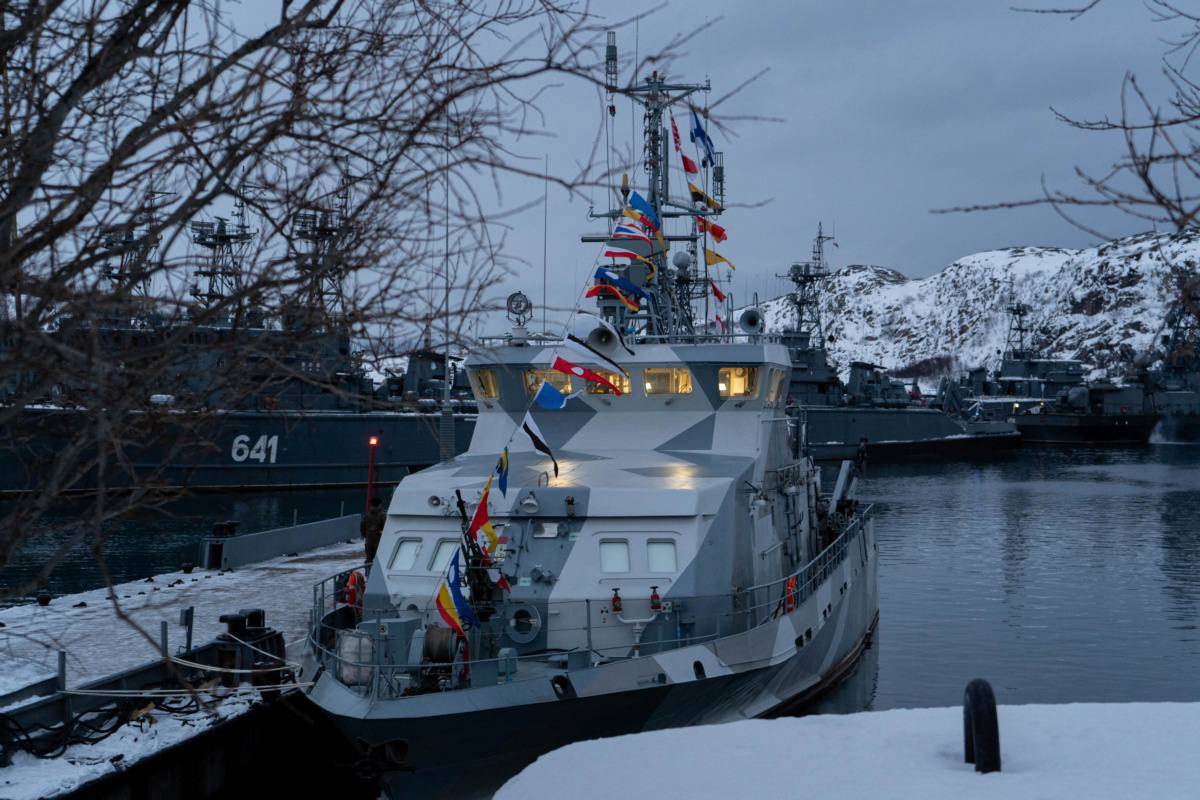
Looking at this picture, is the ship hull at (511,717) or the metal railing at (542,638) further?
the metal railing at (542,638)

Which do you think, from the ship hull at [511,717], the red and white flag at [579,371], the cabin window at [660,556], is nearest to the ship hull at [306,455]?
the red and white flag at [579,371]

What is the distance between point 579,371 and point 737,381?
8.33 feet

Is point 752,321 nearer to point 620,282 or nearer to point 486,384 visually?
point 620,282

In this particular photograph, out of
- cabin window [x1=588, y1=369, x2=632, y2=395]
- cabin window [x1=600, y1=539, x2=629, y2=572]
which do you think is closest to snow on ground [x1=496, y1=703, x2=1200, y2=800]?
cabin window [x1=600, y1=539, x2=629, y2=572]

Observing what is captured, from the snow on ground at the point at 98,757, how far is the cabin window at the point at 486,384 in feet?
19.1

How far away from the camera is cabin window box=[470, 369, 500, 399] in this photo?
16.1 metres

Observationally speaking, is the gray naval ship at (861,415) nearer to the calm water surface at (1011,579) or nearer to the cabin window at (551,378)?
the calm water surface at (1011,579)

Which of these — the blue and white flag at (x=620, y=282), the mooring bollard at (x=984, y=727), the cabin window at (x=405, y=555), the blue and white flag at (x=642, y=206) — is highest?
the blue and white flag at (x=642, y=206)

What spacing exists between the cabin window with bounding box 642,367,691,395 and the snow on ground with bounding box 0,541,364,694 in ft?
20.1

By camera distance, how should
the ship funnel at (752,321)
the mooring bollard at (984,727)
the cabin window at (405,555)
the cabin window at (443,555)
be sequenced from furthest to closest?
the ship funnel at (752,321), the cabin window at (405,555), the cabin window at (443,555), the mooring bollard at (984,727)

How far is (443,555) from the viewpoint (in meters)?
12.8

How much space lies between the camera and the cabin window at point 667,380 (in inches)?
606

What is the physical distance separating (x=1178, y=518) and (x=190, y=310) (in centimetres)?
4607

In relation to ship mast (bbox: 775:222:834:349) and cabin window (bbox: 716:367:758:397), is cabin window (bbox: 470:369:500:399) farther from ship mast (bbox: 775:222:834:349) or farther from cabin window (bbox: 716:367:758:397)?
ship mast (bbox: 775:222:834:349)
